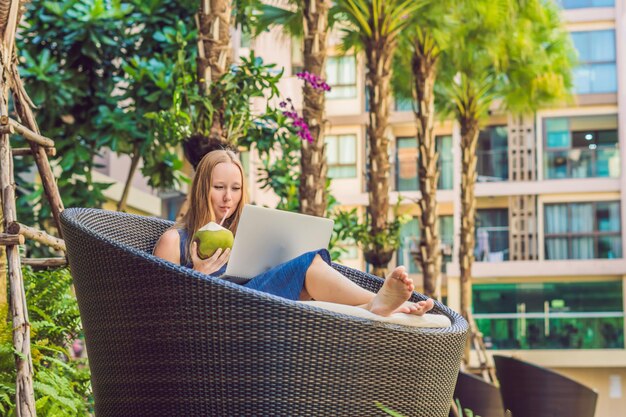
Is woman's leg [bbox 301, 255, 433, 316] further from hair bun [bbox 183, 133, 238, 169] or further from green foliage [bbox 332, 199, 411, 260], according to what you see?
green foliage [bbox 332, 199, 411, 260]

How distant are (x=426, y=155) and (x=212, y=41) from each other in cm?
928

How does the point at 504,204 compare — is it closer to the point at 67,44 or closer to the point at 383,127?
the point at 383,127

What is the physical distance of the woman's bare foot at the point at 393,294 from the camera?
10.6 ft

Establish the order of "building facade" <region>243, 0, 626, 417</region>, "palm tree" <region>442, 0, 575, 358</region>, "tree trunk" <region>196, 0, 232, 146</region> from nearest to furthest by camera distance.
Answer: "tree trunk" <region>196, 0, 232, 146</region> → "palm tree" <region>442, 0, 575, 358</region> → "building facade" <region>243, 0, 626, 417</region>

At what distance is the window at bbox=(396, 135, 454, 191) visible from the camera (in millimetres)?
34062

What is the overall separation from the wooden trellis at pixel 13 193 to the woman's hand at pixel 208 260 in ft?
2.14

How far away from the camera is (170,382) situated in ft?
10.0

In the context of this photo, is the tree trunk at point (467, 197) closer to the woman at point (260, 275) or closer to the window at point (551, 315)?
the window at point (551, 315)

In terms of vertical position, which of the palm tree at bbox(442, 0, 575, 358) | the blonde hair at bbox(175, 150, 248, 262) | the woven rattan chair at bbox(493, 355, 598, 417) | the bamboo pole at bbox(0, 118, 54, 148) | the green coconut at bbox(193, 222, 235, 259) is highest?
the palm tree at bbox(442, 0, 575, 358)

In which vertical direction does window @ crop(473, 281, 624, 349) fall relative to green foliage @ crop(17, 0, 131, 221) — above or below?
below

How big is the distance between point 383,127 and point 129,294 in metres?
10.3

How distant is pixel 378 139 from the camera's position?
1323 centimetres

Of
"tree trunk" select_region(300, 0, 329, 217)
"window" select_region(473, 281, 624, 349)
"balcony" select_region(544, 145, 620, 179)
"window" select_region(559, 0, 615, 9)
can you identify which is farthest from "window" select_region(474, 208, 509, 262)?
"tree trunk" select_region(300, 0, 329, 217)

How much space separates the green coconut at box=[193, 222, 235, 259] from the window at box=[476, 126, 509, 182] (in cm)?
2959
